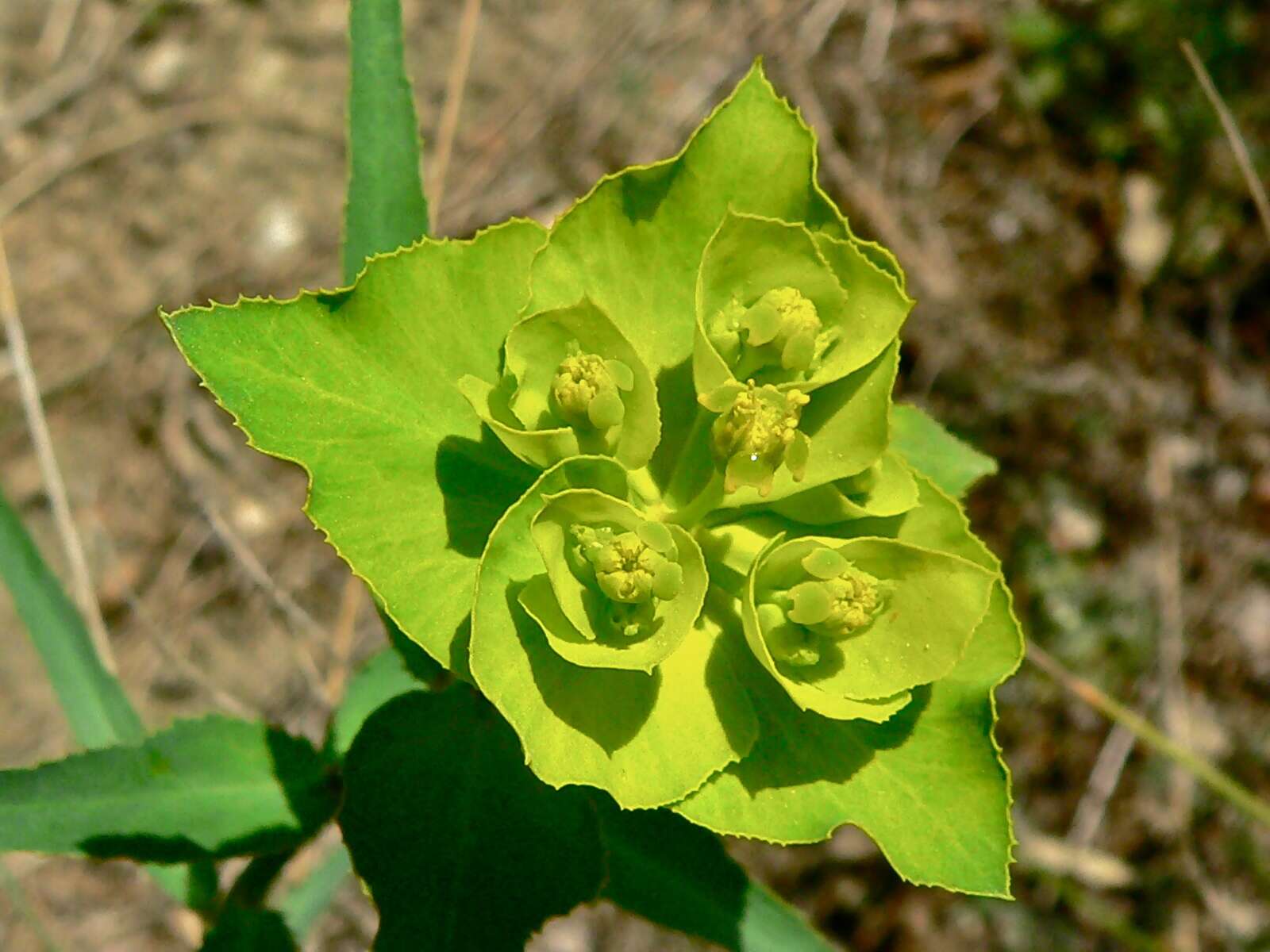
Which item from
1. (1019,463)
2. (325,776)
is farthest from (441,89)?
(325,776)

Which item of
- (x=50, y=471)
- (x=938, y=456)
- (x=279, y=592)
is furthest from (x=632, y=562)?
(x=50, y=471)

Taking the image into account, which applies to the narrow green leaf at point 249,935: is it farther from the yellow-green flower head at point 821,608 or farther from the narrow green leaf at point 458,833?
the yellow-green flower head at point 821,608

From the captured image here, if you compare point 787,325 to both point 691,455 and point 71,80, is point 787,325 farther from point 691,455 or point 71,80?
point 71,80

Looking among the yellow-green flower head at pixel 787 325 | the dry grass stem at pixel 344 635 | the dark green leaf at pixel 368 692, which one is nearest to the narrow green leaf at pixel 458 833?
the dark green leaf at pixel 368 692

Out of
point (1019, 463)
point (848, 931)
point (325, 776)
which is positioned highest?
point (325, 776)

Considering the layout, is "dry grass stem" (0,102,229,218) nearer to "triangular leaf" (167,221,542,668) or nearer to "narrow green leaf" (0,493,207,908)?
"narrow green leaf" (0,493,207,908)

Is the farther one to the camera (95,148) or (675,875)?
(95,148)

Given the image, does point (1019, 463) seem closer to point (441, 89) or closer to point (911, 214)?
point (911, 214)
